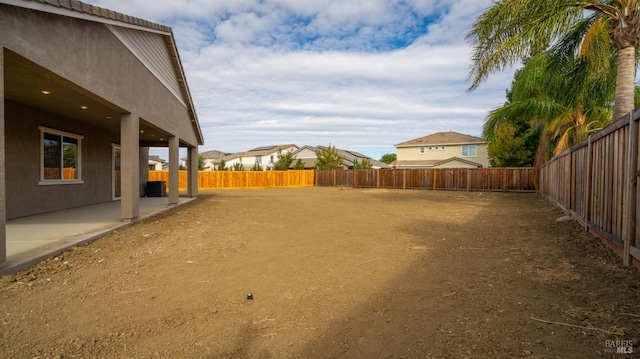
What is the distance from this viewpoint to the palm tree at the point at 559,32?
6781 mm

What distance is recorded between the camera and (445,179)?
24.3 meters

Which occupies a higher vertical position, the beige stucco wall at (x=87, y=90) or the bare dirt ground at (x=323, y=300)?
the beige stucco wall at (x=87, y=90)

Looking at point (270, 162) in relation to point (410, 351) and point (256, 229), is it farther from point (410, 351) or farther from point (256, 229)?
point (410, 351)

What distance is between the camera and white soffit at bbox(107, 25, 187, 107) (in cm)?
762

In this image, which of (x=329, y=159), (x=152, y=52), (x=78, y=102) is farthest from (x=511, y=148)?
(x=78, y=102)

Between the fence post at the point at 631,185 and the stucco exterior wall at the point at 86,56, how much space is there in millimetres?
7552

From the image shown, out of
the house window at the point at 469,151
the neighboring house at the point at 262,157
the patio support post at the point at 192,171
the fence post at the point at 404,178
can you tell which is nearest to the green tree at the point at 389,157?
the neighboring house at the point at 262,157

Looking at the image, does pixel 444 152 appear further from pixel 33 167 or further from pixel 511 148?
pixel 33 167

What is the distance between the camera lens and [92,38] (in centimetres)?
605

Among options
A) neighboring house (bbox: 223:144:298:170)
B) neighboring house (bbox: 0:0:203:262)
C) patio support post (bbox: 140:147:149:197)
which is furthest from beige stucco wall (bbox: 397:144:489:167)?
neighboring house (bbox: 0:0:203:262)

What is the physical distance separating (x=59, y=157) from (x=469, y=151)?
38541 mm

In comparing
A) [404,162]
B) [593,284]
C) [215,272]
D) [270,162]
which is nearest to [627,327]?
[593,284]

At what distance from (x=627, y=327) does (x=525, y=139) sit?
28180 mm

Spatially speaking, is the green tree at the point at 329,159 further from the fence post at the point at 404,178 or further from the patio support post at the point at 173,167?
the patio support post at the point at 173,167
